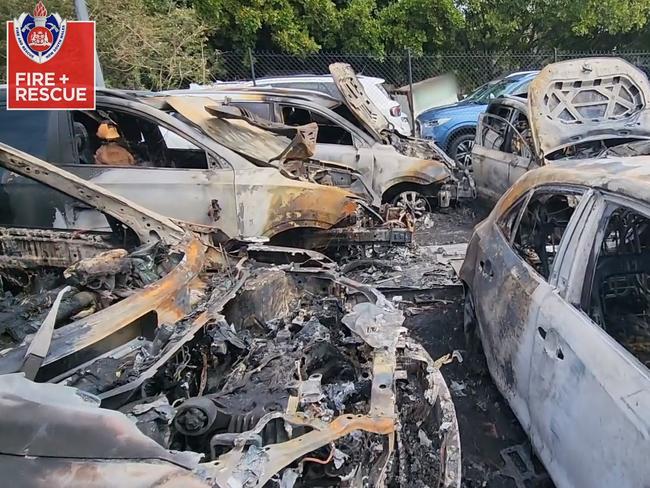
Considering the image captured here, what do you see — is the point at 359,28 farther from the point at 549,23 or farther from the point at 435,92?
the point at 549,23

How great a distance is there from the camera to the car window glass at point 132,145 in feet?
18.0

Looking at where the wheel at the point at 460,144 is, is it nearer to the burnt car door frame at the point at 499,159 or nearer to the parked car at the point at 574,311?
the burnt car door frame at the point at 499,159

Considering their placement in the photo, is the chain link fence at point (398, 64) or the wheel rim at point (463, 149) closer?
the wheel rim at point (463, 149)

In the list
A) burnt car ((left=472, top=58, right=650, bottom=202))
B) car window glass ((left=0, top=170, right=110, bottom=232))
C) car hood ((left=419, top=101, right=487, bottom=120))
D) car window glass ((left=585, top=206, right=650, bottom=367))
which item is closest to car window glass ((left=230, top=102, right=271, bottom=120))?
burnt car ((left=472, top=58, right=650, bottom=202))

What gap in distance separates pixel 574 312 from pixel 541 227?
97 cm

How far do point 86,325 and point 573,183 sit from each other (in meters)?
2.20

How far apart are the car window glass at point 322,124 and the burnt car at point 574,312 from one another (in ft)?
12.4

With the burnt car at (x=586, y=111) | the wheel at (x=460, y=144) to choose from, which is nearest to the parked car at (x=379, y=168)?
the burnt car at (x=586, y=111)

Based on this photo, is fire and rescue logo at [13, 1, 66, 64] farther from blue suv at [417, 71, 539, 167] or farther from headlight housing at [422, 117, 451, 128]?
headlight housing at [422, 117, 451, 128]

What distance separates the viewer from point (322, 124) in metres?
7.39

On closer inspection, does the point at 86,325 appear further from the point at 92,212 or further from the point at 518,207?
the point at 518,207

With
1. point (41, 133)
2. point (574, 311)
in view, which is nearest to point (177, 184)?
point (41, 133)

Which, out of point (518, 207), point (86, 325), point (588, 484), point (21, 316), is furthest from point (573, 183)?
point (21, 316)

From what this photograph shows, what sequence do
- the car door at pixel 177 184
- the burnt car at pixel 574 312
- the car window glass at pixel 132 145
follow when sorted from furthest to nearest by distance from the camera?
the car window glass at pixel 132 145 → the car door at pixel 177 184 → the burnt car at pixel 574 312
